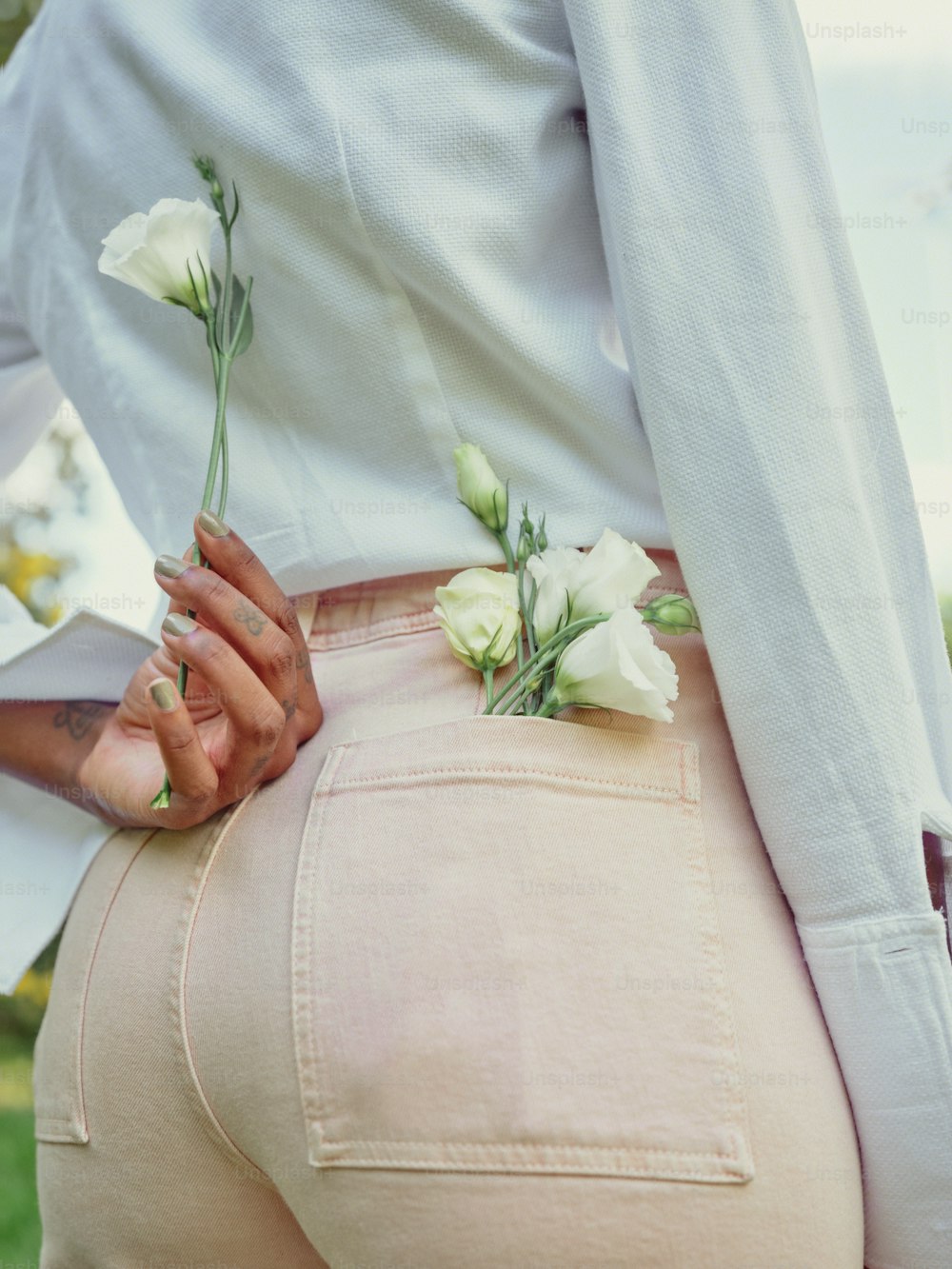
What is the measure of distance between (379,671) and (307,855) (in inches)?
7.0

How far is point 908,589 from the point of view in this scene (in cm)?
78

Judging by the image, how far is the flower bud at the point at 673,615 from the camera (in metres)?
0.78

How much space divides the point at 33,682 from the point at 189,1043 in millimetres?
380

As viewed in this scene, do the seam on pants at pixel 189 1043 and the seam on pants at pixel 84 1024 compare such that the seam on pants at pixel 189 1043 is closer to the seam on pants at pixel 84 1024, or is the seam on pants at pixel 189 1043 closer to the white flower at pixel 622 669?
the seam on pants at pixel 84 1024

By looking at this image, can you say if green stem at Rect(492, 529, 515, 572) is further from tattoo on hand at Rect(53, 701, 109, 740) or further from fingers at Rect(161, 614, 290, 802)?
tattoo on hand at Rect(53, 701, 109, 740)

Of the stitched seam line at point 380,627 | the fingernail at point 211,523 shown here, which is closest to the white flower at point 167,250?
the fingernail at point 211,523

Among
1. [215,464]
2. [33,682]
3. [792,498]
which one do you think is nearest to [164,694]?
[215,464]

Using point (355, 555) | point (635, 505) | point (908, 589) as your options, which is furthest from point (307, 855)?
point (908, 589)

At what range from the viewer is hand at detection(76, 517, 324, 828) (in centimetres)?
72

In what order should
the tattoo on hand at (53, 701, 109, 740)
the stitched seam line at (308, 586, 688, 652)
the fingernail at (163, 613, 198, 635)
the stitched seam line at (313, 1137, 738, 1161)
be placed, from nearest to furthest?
1. the stitched seam line at (313, 1137, 738, 1161)
2. the fingernail at (163, 613, 198, 635)
3. the stitched seam line at (308, 586, 688, 652)
4. the tattoo on hand at (53, 701, 109, 740)

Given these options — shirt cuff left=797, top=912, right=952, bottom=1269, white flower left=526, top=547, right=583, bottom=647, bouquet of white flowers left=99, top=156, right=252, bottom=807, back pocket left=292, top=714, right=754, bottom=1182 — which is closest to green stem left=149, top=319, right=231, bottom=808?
bouquet of white flowers left=99, top=156, right=252, bottom=807

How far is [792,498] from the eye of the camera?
724mm

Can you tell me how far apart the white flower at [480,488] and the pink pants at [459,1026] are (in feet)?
0.39

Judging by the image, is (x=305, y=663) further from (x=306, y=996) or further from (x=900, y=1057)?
(x=900, y=1057)
